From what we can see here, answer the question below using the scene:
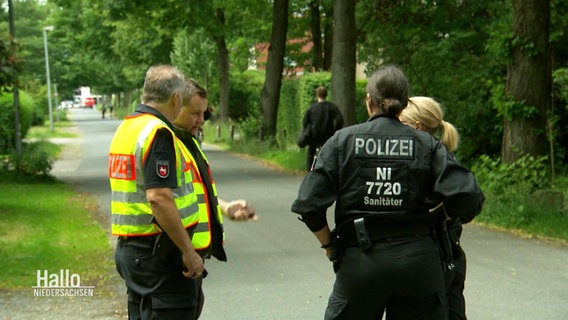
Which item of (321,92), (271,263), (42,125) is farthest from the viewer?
(42,125)

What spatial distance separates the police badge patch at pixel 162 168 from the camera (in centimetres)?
436

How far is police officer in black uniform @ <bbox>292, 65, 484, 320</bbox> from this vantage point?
14.1 ft

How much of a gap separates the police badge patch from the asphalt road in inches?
134

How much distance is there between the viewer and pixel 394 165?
4.33 meters

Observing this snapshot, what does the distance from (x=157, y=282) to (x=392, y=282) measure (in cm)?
114

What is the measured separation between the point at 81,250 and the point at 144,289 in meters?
6.88

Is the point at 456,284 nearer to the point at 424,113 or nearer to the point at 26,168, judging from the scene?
the point at 424,113

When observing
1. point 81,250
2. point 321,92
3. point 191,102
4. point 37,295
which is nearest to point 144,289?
point 191,102

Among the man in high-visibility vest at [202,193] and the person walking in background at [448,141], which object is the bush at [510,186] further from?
the man in high-visibility vest at [202,193]

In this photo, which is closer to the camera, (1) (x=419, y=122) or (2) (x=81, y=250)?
(1) (x=419, y=122)

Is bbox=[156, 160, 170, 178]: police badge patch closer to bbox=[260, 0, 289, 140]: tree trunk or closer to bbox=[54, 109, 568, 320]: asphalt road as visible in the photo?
bbox=[54, 109, 568, 320]: asphalt road

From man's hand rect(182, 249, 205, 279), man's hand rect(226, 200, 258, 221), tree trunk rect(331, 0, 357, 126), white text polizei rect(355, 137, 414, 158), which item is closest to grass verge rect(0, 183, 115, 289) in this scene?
man's hand rect(226, 200, 258, 221)

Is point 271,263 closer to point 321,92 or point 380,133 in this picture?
point 380,133

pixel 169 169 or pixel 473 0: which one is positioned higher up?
pixel 473 0
